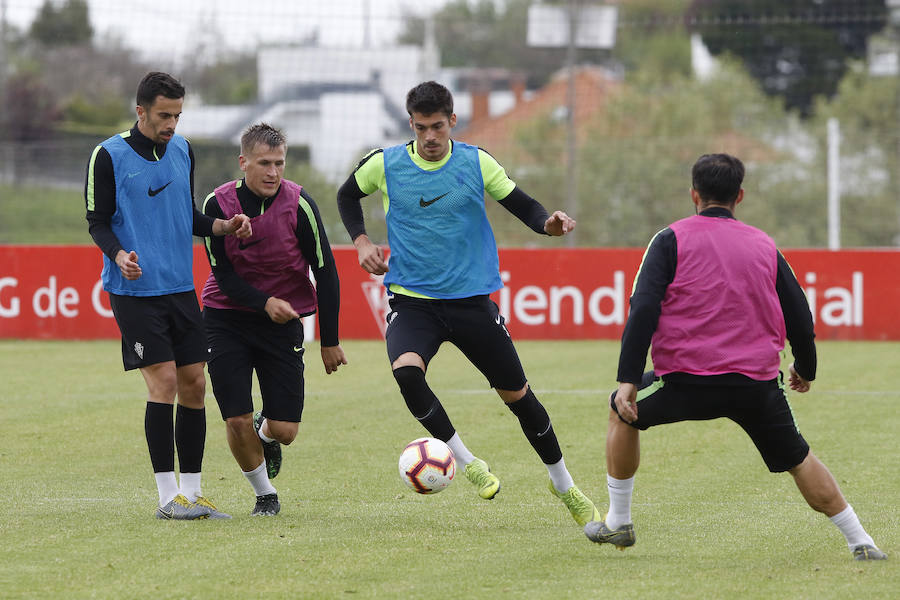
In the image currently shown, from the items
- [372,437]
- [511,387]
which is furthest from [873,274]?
[511,387]

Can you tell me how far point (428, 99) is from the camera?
6730 mm

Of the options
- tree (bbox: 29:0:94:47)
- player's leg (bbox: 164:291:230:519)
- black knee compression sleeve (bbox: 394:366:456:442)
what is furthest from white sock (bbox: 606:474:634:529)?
tree (bbox: 29:0:94:47)

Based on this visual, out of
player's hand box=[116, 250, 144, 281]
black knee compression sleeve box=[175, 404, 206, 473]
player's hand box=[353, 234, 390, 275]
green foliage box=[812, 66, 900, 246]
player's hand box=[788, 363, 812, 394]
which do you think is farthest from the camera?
green foliage box=[812, 66, 900, 246]

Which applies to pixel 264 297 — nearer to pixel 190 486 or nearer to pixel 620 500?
pixel 190 486

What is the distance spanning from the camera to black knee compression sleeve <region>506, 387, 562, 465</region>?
22.4ft

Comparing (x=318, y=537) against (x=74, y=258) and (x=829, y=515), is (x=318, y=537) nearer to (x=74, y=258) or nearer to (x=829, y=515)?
(x=829, y=515)

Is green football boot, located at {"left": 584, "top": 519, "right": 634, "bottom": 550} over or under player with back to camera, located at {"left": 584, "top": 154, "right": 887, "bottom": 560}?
under

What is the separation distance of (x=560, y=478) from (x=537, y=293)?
1183cm

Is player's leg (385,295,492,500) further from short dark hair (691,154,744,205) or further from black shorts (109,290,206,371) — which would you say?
short dark hair (691,154,744,205)

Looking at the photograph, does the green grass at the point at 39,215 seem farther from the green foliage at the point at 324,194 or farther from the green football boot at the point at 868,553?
the green football boot at the point at 868,553

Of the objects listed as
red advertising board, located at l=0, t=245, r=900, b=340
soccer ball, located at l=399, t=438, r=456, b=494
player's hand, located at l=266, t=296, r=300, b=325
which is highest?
player's hand, located at l=266, t=296, r=300, b=325

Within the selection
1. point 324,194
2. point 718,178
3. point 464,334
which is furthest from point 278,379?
point 324,194

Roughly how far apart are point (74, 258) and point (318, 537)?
12740 millimetres

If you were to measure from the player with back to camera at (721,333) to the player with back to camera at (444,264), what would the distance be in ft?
3.99
